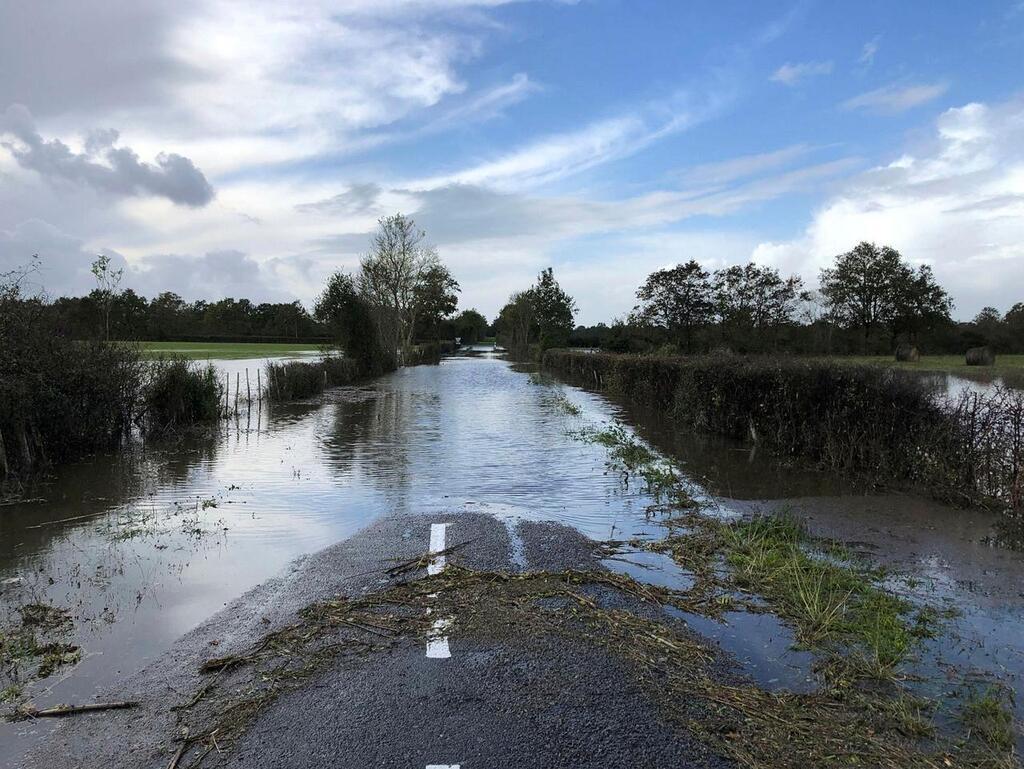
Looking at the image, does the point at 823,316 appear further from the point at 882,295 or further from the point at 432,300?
the point at 432,300

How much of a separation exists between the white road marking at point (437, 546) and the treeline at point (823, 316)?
104ft

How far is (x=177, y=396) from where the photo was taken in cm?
1593

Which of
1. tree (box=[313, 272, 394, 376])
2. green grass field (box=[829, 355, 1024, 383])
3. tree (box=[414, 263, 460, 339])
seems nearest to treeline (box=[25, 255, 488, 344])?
tree (box=[414, 263, 460, 339])

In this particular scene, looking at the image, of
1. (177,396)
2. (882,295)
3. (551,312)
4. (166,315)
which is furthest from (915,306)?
(166,315)

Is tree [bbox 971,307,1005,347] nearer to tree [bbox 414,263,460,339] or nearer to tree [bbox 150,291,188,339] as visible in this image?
tree [bbox 414,263,460,339]

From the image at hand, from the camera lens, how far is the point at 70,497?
9.61 metres

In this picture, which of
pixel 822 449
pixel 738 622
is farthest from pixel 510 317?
pixel 738 622

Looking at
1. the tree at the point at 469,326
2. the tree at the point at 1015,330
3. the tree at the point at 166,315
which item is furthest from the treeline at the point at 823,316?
the tree at the point at 469,326

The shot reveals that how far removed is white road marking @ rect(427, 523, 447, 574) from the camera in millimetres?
6215

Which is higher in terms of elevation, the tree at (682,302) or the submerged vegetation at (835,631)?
the tree at (682,302)

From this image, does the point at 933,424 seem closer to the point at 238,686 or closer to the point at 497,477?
the point at 497,477

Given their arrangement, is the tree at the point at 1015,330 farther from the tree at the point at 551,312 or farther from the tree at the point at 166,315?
the tree at the point at 166,315

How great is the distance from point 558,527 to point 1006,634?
4.28m

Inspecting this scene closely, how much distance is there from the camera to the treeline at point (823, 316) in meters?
40.3
